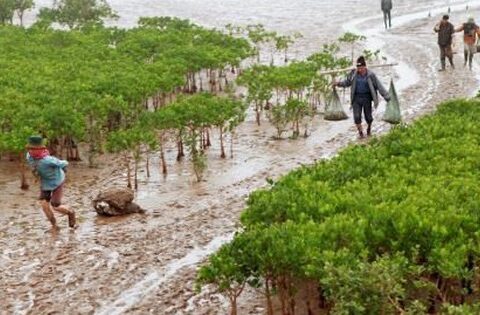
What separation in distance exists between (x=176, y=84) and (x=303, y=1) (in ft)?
91.2

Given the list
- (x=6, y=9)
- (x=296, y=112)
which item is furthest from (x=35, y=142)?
(x=6, y=9)

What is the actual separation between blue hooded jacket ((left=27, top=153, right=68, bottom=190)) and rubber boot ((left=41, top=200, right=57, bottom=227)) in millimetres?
242

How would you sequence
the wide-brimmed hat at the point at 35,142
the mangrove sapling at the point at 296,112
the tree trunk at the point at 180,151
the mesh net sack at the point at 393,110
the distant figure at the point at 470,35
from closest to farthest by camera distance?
the wide-brimmed hat at the point at 35,142 < the mesh net sack at the point at 393,110 < the tree trunk at the point at 180,151 < the mangrove sapling at the point at 296,112 < the distant figure at the point at 470,35

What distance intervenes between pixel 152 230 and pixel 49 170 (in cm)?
182

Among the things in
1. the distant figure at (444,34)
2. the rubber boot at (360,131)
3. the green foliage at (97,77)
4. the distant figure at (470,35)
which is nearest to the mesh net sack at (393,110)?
the rubber boot at (360,131)

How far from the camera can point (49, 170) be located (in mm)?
12594

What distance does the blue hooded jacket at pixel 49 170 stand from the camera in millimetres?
12531

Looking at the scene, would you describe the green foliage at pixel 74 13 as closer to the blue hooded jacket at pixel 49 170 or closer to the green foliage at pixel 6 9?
the green foliage at pixel 6 9

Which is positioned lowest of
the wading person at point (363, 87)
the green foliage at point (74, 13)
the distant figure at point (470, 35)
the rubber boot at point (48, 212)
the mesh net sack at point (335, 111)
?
the rubber boot at point (48, 212)

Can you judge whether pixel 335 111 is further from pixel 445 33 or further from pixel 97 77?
pixel 445 33

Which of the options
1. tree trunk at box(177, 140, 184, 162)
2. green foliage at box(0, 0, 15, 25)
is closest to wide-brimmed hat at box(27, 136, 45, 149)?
tree trunk at box(177, 140, 184, 162)

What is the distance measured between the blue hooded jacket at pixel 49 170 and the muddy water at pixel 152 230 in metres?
0.79

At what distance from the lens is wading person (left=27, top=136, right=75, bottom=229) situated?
1253cm

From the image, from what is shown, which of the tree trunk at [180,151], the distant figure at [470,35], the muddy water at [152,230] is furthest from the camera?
the distant figure at [470,35]
